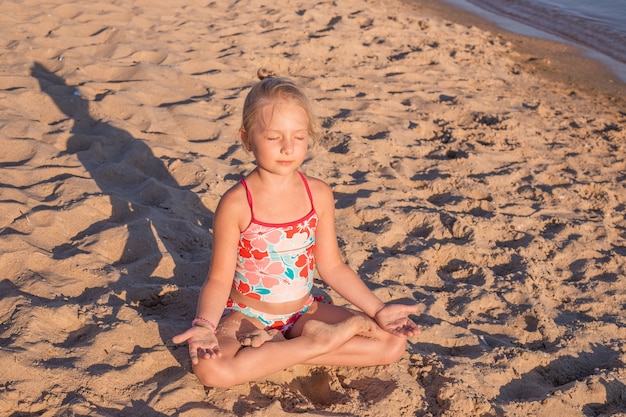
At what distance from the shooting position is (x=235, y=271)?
9.33 feet

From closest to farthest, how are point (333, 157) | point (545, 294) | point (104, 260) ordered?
point (104, 260), point (545, 294), point (333, 157)

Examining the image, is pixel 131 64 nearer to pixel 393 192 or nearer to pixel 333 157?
pixel 333 157

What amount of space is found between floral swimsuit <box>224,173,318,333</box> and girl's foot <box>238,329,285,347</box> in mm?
123

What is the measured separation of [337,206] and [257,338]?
5.19ft

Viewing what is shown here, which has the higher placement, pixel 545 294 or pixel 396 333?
pixel 396 333

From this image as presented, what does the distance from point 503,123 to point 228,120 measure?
2.22 meters

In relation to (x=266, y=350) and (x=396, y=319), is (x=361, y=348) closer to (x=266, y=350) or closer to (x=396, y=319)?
(x=396, y=319)

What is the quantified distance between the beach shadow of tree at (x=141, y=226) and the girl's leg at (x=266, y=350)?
208 millimetres

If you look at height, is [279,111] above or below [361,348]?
above

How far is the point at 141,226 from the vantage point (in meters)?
3.46

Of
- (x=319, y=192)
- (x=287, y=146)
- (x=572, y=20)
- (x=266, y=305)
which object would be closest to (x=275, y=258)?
(x=266, y=305)

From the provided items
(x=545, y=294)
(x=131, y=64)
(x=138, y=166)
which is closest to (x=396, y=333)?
(x=545, y=294)

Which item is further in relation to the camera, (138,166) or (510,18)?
(510,18)

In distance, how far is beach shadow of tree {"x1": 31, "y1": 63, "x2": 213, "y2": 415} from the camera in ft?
9.78
